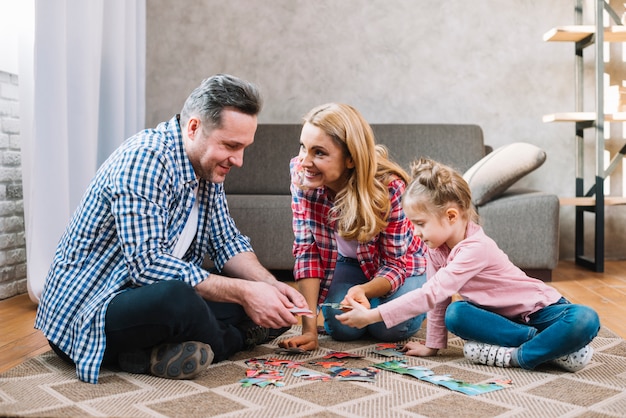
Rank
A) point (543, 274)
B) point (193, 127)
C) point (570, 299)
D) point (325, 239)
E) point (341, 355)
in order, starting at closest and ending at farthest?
point (193, 127) < point (341, 355) < point (325, 239) < point (570, 299) < point (543, 274)

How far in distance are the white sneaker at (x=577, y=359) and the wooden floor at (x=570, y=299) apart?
0.58 meters

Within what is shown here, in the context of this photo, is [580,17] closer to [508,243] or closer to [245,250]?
[508,243]

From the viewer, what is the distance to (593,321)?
1812 mm

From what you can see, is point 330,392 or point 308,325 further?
point 308,325

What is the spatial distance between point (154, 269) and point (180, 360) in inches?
9.6

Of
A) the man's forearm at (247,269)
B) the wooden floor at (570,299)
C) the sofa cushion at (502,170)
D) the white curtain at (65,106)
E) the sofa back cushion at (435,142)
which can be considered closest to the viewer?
the man's forearm at (247,269)

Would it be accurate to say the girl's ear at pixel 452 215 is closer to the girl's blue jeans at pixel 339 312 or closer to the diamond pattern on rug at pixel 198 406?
the girl's blue jeans at pixel 339 312

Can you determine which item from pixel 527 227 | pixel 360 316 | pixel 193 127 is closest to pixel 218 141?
pixel 193 127

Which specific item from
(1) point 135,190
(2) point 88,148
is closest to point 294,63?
(2) point 88,148

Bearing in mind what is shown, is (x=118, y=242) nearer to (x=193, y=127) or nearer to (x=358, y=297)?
(x=193, y=127)

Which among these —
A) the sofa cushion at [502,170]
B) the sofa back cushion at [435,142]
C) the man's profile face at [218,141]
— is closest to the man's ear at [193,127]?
the man's profile face at [218,141]

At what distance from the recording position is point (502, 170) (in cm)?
356

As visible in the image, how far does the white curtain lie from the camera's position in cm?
290

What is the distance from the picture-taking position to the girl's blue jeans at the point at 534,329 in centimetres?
181
